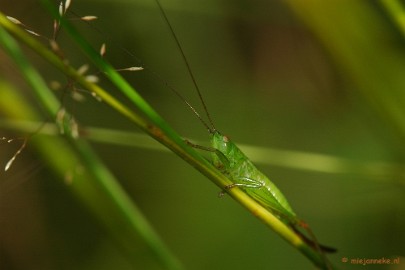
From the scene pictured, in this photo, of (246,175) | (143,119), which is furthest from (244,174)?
(143,119)

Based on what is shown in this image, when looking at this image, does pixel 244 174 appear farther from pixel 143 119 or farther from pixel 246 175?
pixel 143 119

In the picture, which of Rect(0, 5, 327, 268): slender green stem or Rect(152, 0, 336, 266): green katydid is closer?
Rect(0, 5, 327, 268): slender green stem

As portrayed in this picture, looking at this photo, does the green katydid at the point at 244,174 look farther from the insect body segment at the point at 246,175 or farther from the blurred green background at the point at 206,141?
the blurred green background at the point at 206,141

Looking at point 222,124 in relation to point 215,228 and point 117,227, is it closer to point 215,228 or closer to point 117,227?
point 215,228

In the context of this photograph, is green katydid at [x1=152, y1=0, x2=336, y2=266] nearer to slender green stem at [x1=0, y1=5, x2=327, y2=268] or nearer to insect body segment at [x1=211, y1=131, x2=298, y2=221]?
insect body segment at [x1=211, y1=131, x2=298, y2=221]

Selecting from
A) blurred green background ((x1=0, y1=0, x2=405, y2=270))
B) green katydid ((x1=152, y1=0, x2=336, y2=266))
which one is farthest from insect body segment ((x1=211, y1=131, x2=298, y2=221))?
blurred green background ((x1=0, y1=0, x2=405, y2=270))
